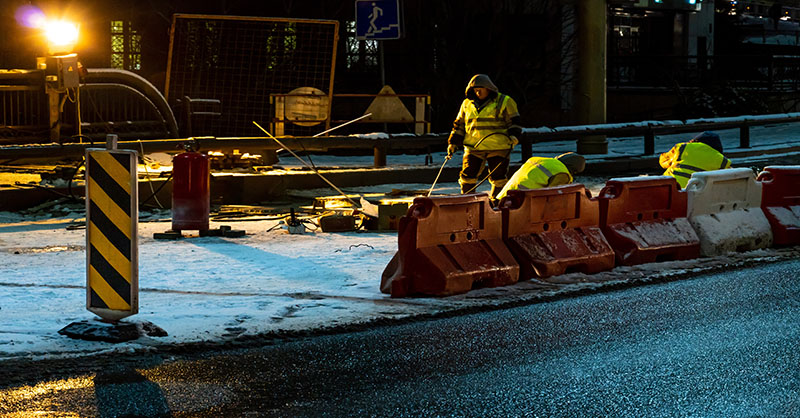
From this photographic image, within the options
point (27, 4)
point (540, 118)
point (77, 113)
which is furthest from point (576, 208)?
point (540, 118)

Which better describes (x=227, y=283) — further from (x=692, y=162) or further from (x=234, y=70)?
(x=234, y=70)

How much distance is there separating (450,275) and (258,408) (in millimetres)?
3276

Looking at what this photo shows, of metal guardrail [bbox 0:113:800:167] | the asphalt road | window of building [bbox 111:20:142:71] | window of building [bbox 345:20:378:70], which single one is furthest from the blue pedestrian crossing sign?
window of building [bbox 111:20:142:71]

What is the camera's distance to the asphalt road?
19.5ft

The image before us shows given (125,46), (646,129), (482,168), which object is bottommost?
(482,168)

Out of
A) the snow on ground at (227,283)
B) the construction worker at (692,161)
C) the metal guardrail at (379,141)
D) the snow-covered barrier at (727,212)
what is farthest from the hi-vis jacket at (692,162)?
the metal guardrail at (379,141)

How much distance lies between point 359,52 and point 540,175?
1795 centimetres

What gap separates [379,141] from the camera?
18031 mm

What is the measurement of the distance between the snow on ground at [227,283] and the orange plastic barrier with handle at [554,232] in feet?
0.50

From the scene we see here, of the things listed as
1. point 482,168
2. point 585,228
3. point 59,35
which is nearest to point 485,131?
point 482,168

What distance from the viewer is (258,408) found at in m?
5.91

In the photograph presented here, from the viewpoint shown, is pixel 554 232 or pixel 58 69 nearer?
pixel 554 232

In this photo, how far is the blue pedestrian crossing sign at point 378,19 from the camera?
17328mm

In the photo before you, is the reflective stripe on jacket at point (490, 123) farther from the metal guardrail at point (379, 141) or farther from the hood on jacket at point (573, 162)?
the metal guardrail at point (379, 141)
